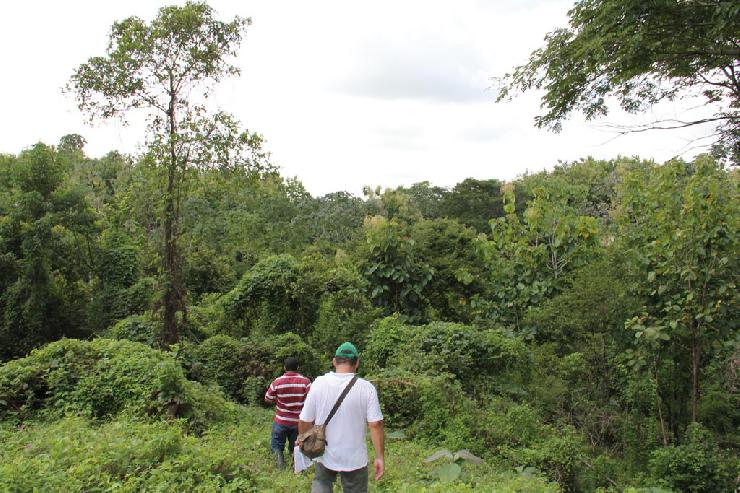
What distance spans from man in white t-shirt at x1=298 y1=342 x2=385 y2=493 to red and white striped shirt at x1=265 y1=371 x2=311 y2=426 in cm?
217

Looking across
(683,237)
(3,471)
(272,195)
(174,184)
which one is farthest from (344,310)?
(272,195)

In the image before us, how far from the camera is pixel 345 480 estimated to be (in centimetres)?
406

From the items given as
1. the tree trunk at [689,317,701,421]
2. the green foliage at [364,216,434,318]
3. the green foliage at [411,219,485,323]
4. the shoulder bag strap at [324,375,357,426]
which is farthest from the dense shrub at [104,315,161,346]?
the tree trunk at [689,317,701,421]

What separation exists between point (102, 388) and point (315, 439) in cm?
544

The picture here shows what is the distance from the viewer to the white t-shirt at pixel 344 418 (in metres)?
3.99

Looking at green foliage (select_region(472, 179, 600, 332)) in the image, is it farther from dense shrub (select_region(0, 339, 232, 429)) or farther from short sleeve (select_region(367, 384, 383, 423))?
short sleeve (select_region(367, 384, 383, 423))

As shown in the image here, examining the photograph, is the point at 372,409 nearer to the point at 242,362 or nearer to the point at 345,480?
the point at 345,480

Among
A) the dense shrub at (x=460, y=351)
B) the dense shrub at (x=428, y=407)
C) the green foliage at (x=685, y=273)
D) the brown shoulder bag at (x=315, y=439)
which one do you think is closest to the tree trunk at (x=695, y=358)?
the green foliage at (x=685, y=273)

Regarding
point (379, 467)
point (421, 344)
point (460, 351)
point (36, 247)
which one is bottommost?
point (460, 351)

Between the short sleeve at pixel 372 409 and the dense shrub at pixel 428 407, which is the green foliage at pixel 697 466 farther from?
the short sleeve at pixel 372 409

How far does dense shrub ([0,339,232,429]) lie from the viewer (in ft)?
25.5

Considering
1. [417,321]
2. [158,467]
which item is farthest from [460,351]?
[158,467]

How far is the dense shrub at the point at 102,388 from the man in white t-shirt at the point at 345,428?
13.8ft

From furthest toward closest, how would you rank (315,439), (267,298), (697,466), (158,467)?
(267,298), (697,466), (158,467), (315,439)
